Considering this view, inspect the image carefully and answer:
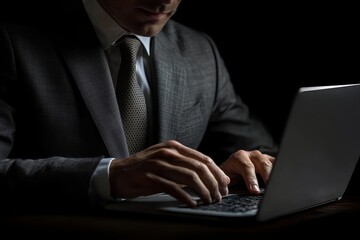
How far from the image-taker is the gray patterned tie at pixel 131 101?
157 centimetres

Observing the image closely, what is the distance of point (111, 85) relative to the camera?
1517 mm

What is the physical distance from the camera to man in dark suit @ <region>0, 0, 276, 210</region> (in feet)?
3.78

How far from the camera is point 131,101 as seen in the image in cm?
158

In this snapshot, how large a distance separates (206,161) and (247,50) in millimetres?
948

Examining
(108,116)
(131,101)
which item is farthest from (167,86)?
(108,116)

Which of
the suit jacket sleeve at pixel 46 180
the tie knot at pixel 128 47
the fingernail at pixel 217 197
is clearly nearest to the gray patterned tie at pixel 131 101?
the tie knot at pixel 128 47

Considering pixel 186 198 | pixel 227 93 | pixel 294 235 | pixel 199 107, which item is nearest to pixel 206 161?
pixel 186 198

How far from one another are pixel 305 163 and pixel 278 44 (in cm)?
96

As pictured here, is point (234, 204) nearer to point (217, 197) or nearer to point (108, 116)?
point (217, 197)

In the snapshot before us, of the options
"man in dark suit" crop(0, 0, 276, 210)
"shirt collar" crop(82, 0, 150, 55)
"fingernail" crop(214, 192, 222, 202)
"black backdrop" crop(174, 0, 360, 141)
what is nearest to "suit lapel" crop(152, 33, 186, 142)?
"man in dark suit" crop(0, 0, 276, 210)

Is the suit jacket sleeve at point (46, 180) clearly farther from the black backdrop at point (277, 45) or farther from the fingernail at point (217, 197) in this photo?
the black backdrop at point (277, 45)

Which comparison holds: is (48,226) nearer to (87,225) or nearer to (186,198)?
(87,225)

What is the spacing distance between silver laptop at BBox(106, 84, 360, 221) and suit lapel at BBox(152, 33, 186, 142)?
1.35 feet

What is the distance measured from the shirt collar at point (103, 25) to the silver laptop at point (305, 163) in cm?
47
